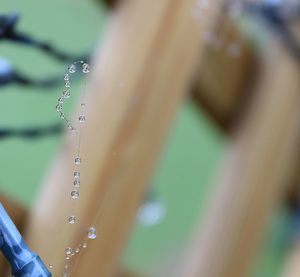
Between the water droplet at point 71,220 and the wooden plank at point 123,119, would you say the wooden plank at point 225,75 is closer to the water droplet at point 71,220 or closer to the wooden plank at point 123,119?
the wooden plank at point 123,119

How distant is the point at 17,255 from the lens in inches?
10.5

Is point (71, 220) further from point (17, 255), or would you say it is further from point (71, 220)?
point (17, 255)

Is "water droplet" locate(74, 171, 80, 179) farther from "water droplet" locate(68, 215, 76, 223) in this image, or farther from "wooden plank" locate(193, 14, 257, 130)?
"wooden plank" locate(193, 14, 257, 130)

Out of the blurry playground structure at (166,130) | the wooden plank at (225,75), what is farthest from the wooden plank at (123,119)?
the wooden plank at (225,75)

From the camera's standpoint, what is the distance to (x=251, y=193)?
97 centimetres

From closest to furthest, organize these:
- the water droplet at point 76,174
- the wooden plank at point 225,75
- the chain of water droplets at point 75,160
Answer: the chain of water droplets at point 75,160, the water droplet at point 76,174, the wooden plank at point 225,75

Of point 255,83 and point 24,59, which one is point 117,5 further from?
point 255,83

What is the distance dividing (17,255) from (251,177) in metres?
0.72

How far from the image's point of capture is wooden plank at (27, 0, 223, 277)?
1.83ft

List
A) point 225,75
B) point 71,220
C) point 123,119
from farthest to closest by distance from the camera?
1. point 225,75
2. point 123,119
3. point 71,220

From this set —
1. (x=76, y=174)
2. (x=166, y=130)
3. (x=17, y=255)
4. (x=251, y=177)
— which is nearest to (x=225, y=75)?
(x=251, y=177)

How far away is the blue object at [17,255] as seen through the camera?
0.87 ft

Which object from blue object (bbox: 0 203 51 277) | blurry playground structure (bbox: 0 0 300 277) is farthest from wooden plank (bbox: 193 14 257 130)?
blue object (bbox: 0 203 51 277)

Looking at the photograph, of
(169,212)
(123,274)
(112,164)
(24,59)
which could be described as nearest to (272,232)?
(169,212)
